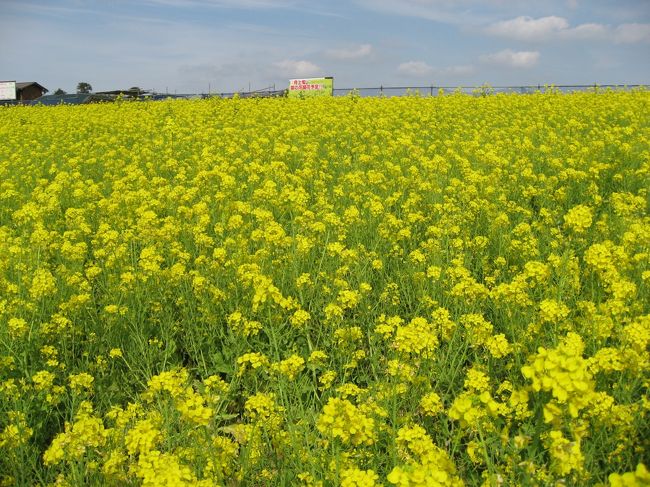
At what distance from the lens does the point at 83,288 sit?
12.8 feet

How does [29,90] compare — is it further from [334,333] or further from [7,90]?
[334,333]

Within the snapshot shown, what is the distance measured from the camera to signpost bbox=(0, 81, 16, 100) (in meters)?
36.3

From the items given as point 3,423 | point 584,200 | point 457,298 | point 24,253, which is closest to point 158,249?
point 24,253

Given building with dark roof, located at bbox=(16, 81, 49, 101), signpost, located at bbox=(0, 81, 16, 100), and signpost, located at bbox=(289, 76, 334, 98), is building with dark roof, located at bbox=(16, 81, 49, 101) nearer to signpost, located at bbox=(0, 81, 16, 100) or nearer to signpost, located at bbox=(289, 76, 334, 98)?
signpost, located at bbox=(0, 81, 16, 100)

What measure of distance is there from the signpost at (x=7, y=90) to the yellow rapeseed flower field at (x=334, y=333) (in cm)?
3473

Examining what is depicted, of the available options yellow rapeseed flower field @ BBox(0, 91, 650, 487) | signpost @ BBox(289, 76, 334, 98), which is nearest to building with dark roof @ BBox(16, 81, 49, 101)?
signpost @ BBox(289, 76, 334, 98)

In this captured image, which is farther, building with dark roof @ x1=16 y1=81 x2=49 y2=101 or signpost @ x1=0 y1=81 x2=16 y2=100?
building with dark roof @ x1=16 y1=81 x2=49 y2=101

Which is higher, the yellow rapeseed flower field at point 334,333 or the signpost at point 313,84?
the signpost at point 313,84

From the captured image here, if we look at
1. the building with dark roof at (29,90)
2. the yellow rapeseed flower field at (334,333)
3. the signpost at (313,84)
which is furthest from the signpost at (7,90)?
the yellow rapeseed flower field at (334,333)

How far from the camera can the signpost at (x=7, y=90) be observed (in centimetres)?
3631

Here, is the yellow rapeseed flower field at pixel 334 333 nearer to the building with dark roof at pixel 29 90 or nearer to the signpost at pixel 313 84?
the signpost at pixel 313 84

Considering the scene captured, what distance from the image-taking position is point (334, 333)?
10.8 feet

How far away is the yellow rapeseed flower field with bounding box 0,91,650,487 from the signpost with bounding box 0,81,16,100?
3473 cm

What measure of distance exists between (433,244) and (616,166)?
4.30m
